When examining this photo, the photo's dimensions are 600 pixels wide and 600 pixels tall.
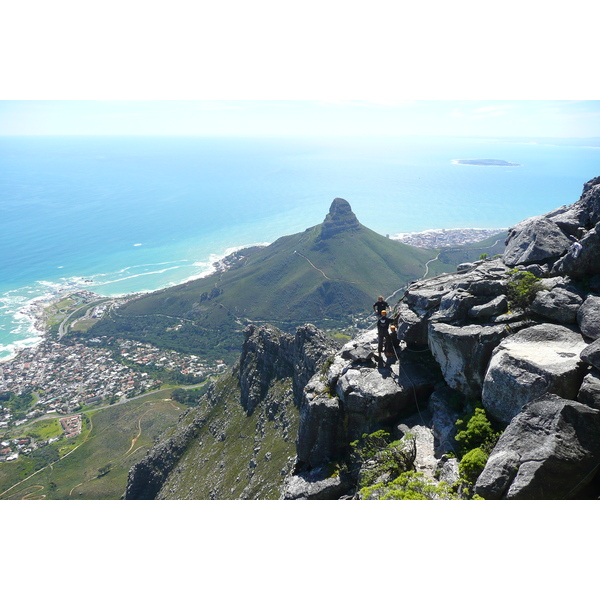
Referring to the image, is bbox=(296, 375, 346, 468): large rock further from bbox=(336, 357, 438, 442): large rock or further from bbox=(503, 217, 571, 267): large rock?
bbox=(503, 217, 571, 267): large rock

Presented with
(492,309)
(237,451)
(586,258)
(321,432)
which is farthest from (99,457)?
(586,258)

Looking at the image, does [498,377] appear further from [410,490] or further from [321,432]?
[321,432]

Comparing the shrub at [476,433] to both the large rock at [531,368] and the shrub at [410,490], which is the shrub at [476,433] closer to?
the large rock at [531,368]

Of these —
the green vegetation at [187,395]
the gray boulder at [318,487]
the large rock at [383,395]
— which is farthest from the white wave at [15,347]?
the large rock at [383,395]

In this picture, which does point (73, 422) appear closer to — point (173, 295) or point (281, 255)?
point (173, 295)

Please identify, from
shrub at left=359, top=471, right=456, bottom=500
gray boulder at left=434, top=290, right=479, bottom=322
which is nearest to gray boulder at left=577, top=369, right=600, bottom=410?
shrub at left=359, top=471, right=456, bottom=500
